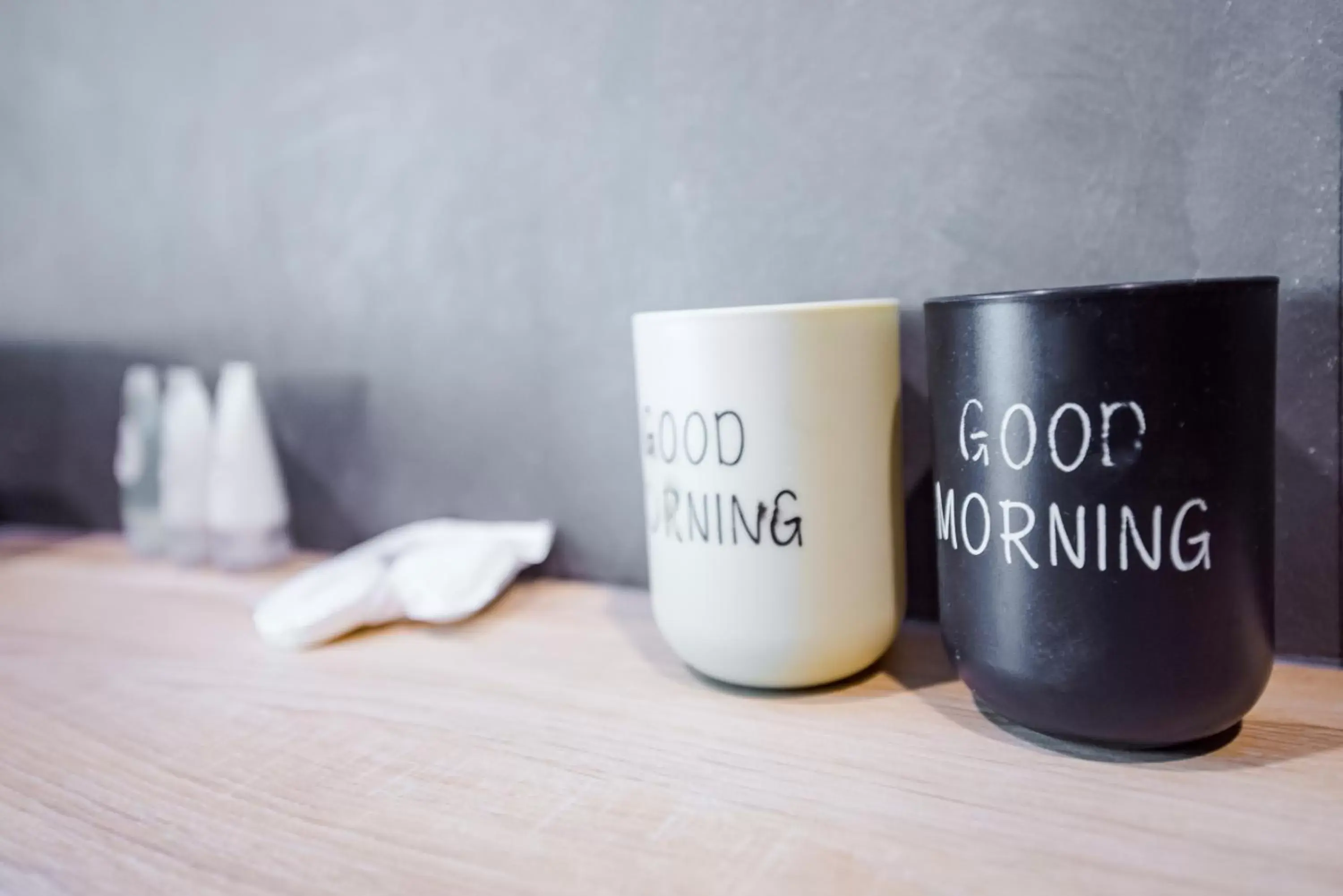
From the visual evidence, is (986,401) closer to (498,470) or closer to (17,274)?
(498,470)

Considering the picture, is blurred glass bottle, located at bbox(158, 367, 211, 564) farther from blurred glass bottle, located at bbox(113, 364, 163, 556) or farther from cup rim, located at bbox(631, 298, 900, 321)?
cup rim, located at bbox(631, 298, 900, 321)

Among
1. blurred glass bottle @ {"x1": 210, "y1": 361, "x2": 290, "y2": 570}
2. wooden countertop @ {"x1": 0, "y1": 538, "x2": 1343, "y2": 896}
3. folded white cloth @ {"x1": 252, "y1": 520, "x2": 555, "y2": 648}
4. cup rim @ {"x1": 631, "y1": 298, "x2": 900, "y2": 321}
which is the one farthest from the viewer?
blurred glass bottle @ {"x1": 210, "y1": 361, "x2": 290, "y2": 570}

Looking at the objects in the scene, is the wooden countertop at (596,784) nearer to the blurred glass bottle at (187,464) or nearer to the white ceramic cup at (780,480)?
the white ceramic cup at (780,480)

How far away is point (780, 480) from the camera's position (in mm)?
539

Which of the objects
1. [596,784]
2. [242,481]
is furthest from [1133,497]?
[242,481]

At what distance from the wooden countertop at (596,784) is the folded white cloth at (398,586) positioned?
0.03 meters

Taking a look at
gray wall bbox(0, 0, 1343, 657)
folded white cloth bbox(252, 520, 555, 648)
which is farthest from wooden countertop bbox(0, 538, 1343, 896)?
gray wall bbox(0, 0, 1343, 657)

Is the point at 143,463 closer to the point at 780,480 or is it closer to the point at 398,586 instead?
the point at 398,586

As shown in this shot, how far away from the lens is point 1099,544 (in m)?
0.44

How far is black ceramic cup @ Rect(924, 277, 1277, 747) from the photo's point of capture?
0.43 meters

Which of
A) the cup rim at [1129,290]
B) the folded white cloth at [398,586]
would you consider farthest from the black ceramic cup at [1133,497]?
the folded white cloth at [398,586]

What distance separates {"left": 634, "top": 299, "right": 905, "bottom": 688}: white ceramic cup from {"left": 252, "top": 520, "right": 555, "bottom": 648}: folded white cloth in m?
0.20

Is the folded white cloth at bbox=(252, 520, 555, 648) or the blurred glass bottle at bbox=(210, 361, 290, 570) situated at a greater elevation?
the blurred glass bottle at bbox=(210, 361, 290, 570)

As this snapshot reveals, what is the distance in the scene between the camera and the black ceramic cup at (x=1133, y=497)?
429mm
